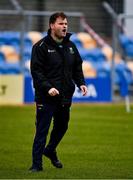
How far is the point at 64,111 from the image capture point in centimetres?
1164

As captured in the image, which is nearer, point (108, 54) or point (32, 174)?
point (32, 174)

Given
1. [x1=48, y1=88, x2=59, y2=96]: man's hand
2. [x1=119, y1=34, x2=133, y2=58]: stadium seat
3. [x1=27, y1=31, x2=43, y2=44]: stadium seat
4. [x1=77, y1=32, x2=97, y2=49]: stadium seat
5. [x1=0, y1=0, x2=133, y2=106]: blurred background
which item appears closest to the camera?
[x1=48, y1=88, x2=59, y2=96]: man's hand

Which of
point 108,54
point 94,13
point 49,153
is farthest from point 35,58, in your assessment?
point 94,13

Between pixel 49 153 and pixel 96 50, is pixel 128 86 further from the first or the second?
pixel 49 153

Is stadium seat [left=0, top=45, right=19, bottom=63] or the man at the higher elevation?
the man

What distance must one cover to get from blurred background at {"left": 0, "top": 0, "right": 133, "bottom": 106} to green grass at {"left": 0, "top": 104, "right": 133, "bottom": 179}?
4.38ft

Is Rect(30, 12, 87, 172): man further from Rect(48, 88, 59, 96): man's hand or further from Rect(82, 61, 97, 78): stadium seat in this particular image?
Rect(82, 61, 97, 78): stadium seat

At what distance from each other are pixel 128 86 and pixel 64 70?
603 inches

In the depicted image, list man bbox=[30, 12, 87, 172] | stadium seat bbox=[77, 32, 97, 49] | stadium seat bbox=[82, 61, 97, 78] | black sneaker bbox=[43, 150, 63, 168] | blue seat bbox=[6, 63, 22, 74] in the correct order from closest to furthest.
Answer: man bbox=[30, 12, 87, 172] → black sneaker bbox=[43, 150, 63, 168] → blue seat bbox=[6, 63, 22, 74] → stadium seat bbox=[82, 61, 97, 78] → stadium seat bbox=[77, 32, 97, 49]

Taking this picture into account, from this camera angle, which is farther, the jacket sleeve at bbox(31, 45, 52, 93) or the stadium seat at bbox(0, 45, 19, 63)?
the stadium seat at bbox(0, 45, 19, 63)

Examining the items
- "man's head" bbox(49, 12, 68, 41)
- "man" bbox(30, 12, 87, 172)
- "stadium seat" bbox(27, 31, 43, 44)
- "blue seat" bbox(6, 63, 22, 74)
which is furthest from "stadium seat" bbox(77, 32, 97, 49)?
"man's head" bbox(49, 12, 68, 41)

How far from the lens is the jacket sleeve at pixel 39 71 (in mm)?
11250

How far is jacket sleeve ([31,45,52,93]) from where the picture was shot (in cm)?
1125

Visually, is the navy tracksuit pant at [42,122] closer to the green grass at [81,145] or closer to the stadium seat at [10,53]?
the green grass at [81,145]
